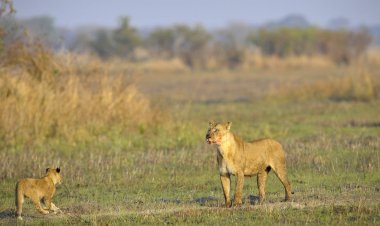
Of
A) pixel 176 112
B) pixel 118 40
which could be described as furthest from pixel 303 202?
pixel 118 40

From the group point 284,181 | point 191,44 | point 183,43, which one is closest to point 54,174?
point 284,181

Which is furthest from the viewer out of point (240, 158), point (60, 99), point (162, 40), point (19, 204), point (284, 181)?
point (162, 40)

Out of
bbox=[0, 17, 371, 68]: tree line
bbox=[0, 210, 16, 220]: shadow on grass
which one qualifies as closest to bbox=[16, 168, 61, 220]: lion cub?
bbox=[0, 210, 16, 220]: shadow on grass

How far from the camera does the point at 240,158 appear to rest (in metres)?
11.1

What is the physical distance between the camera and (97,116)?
20.0 metres

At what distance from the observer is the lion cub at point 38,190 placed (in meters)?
10.6

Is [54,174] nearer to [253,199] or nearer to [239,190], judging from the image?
[239,190]

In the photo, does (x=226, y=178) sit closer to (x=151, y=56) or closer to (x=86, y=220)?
(x=86, y=220)

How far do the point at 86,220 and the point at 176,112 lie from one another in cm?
1170

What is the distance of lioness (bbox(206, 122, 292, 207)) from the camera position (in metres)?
11.0

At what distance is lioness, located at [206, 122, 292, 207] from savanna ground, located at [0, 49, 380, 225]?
34cm

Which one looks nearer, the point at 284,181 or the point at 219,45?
the point at 284,181

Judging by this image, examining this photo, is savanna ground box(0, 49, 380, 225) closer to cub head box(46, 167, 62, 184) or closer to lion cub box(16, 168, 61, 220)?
lion cub box(16, 168, 61, 220)

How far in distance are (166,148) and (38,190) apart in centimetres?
733
